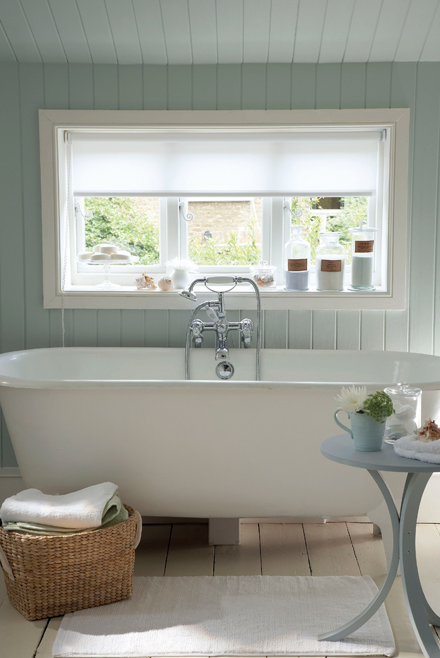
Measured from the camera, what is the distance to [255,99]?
9.82ft

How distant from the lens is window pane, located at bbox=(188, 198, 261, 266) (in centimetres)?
331

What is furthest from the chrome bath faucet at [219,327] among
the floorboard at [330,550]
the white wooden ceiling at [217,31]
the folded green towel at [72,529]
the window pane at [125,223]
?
the white wooden ceiling at [217,31]

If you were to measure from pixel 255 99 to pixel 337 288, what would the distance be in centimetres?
100

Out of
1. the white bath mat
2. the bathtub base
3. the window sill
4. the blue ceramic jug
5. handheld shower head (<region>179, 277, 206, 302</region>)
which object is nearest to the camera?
the blue ceramic jug

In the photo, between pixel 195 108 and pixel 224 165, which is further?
pixel 224 165

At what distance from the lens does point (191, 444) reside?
237 centimetres

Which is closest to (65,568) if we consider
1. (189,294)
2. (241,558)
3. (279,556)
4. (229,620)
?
(229,620)

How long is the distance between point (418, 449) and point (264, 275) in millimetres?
1669

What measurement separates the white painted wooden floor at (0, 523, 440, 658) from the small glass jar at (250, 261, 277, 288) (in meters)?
1.16

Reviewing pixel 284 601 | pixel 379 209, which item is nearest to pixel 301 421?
pixel 284 601

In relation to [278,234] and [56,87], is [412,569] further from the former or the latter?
[56,87]

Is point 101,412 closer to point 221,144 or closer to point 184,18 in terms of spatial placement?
point 221,144

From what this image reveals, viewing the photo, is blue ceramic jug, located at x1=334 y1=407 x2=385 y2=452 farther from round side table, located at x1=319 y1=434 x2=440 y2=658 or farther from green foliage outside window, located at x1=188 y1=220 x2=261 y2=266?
green foliage outside window, located at x1=188 y1=220 x2=261 y2=266

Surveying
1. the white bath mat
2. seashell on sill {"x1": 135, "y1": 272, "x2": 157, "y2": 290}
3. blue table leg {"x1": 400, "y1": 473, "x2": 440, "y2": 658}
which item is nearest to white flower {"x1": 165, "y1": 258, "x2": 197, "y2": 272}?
seashell on sill {"x1": 135, "y1": 272, "x2": 157, "y2": 290}
